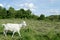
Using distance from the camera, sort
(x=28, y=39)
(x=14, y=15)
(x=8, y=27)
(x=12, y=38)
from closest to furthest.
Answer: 1. (x=28, y=39)
2. (x=12, y=38)
3. (x=8, y=27)
4. (x=14, y=15)

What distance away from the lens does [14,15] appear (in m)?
52.6

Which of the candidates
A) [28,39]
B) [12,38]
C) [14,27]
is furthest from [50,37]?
[14,27]

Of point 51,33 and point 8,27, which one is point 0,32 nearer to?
point 8,27

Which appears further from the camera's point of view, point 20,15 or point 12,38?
point 20,15

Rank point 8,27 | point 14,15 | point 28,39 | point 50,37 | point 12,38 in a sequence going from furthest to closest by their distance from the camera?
1. point 14,15
2. point 8,27
3. point 12,38
4. point 50,37
5. point 28,39

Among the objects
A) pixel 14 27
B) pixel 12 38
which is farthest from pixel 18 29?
pixel 12 38

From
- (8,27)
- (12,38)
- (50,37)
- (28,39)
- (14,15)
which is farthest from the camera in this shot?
(14,15)

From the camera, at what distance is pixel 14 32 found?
13000 millimetres

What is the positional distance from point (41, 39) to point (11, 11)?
44.9 metres

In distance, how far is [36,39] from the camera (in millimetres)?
10008

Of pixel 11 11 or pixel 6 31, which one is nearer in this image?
pixel 6 31

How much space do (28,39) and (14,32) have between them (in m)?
3.46

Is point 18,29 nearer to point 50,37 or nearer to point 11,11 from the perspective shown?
point 50,37

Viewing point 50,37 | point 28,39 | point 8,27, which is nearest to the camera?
point 28,39
